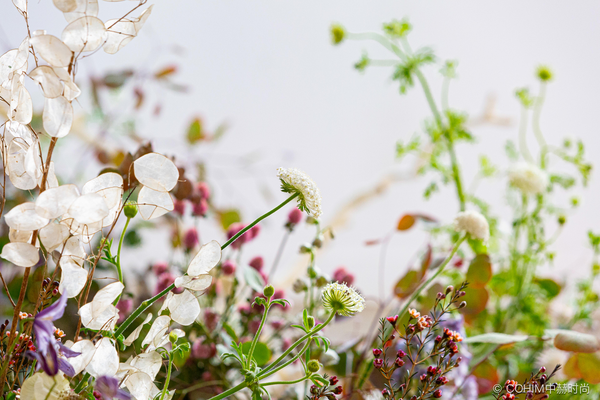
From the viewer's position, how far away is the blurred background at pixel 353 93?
3.65 ft

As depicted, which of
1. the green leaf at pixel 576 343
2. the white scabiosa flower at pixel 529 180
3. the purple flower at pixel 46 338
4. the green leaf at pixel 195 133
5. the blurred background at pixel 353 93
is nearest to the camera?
the purple flower at pixel 46 338

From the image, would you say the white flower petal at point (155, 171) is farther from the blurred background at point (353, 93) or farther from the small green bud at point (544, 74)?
the blurred background at point (353, 93)

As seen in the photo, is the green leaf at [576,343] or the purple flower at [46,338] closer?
the purple flower at [46,338]

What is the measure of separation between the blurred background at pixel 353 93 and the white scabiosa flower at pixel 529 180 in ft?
1.52

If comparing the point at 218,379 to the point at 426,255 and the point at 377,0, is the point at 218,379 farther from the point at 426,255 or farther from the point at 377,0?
the point at 377,0

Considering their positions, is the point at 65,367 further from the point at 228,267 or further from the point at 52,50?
the point at 228,267

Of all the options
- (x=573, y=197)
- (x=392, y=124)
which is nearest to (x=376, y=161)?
(x=392, y=124)

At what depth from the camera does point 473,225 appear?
40 cm

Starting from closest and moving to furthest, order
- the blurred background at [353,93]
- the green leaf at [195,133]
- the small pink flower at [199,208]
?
the small pink flower at [199,208], the green leaf at [195,133], the blurred background at [353,93]

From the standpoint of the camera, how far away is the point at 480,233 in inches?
15.7

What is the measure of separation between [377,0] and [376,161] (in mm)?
447

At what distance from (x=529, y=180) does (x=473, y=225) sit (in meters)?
0.25

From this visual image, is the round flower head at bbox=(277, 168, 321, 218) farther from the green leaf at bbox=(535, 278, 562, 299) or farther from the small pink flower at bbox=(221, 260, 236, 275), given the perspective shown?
the green leaf at bbox=(535, 278, 562, 299)

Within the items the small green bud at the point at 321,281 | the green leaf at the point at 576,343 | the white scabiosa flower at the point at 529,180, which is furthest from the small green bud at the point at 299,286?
the white scabiosa flower at the point at 529,180
